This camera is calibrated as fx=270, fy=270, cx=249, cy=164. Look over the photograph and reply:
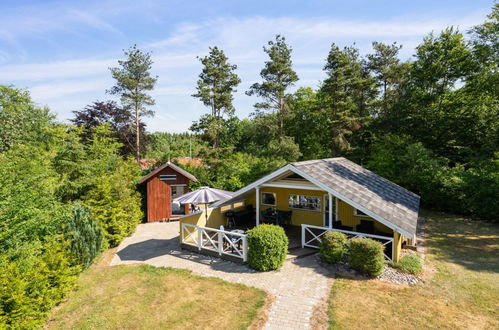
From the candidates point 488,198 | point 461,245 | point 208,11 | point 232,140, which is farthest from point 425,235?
point 232,140

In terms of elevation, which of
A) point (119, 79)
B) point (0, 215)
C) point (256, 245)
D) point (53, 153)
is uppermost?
point (119, 79)

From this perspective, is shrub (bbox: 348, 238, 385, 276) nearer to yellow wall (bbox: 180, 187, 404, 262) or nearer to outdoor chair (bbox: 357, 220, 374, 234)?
outdoor chair (bbox: 357, 220, 374, 234)

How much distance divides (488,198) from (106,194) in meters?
22.5

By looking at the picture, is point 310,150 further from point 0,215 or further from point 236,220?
point 0,215

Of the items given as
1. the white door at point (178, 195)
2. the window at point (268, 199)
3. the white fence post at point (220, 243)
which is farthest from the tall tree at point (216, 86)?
the white fence post at point (220, 243)

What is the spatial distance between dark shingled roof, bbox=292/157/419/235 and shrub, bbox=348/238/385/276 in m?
1.21

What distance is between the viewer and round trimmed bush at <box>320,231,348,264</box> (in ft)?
32.2

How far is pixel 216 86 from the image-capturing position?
926 inches

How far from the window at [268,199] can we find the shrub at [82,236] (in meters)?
8.29

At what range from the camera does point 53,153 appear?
16.0 metres

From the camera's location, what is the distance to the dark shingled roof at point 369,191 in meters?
10.2

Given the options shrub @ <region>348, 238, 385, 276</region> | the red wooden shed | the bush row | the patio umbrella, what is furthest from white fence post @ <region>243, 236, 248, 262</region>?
the red wooden shed

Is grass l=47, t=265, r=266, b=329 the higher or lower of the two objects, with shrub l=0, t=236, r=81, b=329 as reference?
lower

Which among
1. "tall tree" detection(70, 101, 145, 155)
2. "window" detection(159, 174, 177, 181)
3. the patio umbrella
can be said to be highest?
"tall tree" detection(70, 101, 145, 155)
